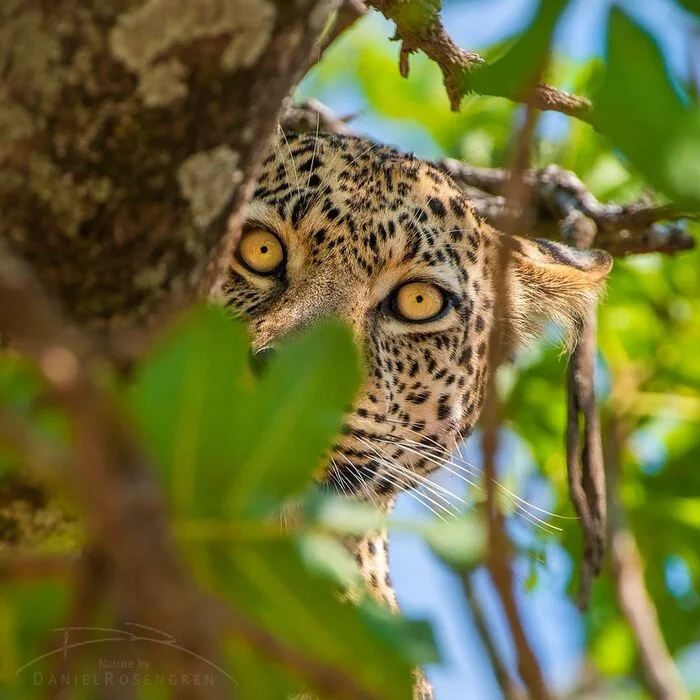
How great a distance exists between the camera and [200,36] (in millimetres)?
1562

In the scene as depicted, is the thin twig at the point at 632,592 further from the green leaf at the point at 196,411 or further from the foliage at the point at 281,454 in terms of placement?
the green leaf at the point at 196,411

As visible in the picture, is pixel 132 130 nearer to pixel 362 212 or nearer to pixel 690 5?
pixel 690 5

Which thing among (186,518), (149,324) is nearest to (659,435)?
(149,324)

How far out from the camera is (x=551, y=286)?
462 centimetres

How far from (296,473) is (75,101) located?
639 mm

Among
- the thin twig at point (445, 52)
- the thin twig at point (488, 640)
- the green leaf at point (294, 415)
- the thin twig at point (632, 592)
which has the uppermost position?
the thin twig at point (445, 52)

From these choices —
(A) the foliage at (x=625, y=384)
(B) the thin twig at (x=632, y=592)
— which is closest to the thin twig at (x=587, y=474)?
(B) the thin twig at (x=632, y=592)

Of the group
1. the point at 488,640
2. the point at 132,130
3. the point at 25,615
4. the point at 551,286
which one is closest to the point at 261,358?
the point at 132,130

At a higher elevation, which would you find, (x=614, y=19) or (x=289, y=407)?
→ (x=614, y=19)

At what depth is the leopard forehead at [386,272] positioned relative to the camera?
148 inches

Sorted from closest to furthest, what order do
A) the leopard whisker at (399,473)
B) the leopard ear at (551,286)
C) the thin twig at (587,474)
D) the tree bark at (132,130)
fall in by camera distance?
the tree bark at (132,130) < the leopard whisker at (399,473) < the thin twig at (587,474) < the leopard ear at (551,286)

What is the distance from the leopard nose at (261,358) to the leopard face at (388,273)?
548 mm

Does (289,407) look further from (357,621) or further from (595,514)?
(595,514)

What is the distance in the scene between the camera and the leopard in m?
3.73
